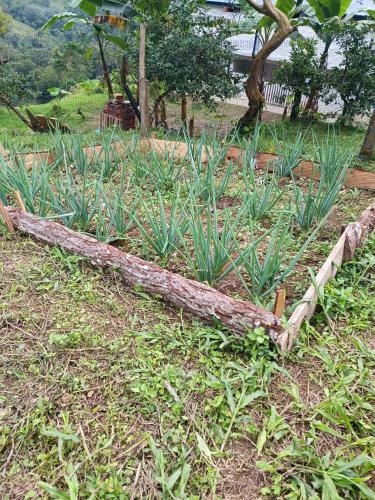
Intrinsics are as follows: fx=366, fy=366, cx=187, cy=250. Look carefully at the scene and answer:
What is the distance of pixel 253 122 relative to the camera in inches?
216

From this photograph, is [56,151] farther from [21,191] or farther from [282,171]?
[282,171]

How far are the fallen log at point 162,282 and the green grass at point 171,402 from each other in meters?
0.06

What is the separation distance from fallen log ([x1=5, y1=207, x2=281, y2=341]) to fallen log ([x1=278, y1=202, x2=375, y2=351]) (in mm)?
92

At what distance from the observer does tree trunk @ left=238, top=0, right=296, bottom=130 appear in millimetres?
4203

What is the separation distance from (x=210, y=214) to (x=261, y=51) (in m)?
3.77

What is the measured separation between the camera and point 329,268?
1813 mm

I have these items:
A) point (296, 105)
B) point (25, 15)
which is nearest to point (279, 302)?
point (296, 105)

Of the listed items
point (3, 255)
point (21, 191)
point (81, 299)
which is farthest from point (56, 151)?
point (81, 299)

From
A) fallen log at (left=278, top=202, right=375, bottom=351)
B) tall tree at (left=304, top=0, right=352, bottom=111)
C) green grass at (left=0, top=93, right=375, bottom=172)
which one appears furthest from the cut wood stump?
green grass at (left=0, top=93, right=375, bottom=172)

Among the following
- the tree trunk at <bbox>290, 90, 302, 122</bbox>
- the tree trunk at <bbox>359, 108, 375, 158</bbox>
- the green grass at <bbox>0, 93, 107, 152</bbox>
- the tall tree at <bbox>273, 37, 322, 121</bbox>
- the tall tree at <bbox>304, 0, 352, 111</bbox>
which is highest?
the tall tree at <bbox>304, 0, 352, 111</bbox>

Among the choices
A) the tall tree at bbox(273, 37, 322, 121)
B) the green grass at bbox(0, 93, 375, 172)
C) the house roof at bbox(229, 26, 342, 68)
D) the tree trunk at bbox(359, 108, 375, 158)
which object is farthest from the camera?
the house roof at bbox(229, 26, 342, 68)

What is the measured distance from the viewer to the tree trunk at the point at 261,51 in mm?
4203

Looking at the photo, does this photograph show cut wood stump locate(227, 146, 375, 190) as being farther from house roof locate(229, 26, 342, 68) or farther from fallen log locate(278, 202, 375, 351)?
house roof locate(229, 26, 342, 68)

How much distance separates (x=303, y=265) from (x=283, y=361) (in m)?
0.77
